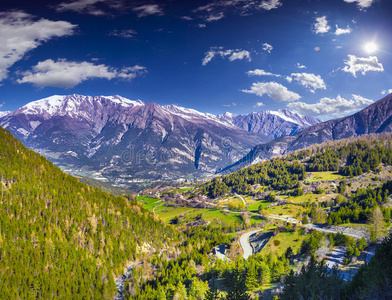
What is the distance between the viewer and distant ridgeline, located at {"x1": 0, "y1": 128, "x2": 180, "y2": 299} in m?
97.5

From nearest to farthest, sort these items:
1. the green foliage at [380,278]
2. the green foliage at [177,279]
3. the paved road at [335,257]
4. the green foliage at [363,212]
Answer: the green foliage at [380,278], the paved road at [335,257], the green foliage at [177,279], the green foliage at [363,212]

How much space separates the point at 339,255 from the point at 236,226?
3863 inches

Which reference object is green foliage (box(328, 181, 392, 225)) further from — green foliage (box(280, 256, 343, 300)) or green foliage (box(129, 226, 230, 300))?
green foliage (box(280, 256, 343, 300))

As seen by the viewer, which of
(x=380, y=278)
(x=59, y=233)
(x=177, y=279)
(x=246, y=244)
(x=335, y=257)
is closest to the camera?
(x=380, y=278)

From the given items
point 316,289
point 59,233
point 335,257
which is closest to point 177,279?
point 335,257

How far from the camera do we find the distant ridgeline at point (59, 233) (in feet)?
320

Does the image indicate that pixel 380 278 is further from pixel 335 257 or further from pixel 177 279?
pixel 177 279

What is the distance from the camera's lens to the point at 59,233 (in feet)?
404

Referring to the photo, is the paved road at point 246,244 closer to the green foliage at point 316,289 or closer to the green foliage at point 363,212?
the green foliage at point 363,212

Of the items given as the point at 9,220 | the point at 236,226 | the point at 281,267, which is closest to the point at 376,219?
the point at 281,267

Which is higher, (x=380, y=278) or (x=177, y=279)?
(x=380, y=278)

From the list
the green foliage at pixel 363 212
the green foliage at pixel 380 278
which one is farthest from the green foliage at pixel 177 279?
the green foliage at pixel 363 212

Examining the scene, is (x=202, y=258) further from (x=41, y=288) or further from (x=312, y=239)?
(x=41, y=288)

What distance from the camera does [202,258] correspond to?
113500mm
